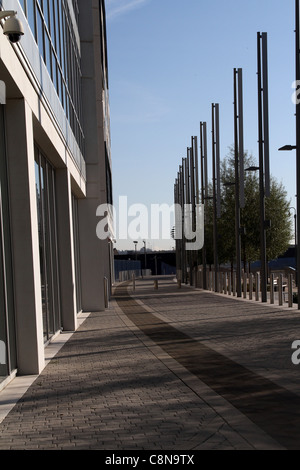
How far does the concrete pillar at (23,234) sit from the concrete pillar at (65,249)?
22.6ft

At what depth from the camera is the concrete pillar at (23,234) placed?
10.2m

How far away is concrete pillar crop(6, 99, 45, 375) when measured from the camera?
1022 centimetres

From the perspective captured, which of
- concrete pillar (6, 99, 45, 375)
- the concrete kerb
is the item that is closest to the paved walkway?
the concrete kerb

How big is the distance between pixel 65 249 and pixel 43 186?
2875 mm

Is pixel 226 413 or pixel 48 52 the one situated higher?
pixel 48 52

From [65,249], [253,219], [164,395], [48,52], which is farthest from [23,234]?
[253,219]

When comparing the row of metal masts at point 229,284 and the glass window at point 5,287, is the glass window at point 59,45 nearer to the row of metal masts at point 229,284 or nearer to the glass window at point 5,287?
the glass window at point 5,287

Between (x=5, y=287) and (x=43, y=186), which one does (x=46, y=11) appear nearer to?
(x=43, y=186)

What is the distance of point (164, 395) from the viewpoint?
27.3 feet

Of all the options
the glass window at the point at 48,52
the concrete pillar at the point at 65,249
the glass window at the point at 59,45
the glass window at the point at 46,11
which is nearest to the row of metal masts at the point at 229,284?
the glass window at the point at 59,45

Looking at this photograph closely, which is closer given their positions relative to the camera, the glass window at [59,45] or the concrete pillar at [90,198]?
the glass window at [59,45]

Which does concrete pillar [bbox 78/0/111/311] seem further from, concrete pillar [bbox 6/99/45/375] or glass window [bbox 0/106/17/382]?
glass window [bbox 0/106/17/382]
